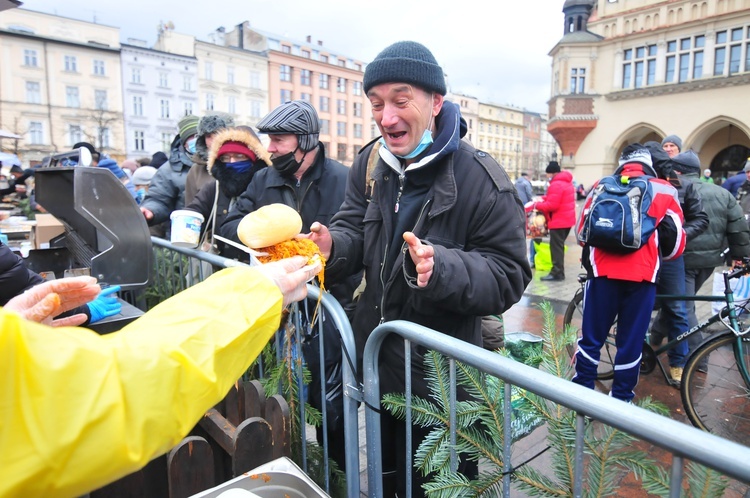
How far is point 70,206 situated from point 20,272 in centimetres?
127

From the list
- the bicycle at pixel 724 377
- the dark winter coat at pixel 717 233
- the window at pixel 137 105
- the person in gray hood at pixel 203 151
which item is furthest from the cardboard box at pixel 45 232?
the window at pixel 137 105

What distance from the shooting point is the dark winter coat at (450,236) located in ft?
5.57

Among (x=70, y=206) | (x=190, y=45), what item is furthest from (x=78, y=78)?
(x=70, y=206)

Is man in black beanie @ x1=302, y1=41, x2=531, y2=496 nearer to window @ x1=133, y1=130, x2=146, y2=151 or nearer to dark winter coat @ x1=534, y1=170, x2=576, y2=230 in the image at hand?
dark winter coat @ x1=534, y1=170, x2=576, y2=230

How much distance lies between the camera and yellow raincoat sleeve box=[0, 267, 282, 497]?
0.73 metres

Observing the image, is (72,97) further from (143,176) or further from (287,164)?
(287,164)

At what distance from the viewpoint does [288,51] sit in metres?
58.1

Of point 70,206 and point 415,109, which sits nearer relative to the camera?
point 415,109

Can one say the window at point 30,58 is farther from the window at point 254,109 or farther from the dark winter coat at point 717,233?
the dark winter coat at point 717,233

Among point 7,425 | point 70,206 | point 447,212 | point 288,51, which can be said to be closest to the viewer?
point 7,425

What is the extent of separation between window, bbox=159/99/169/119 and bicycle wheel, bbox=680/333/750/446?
1951 inches

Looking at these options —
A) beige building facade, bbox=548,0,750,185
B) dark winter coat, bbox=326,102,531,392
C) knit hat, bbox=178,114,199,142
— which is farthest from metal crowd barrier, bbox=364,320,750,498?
beige building facade, bbox=548,0,750,185

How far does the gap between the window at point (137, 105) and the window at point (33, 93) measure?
7197mm

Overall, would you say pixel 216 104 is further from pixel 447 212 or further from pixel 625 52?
pixel 447 212
